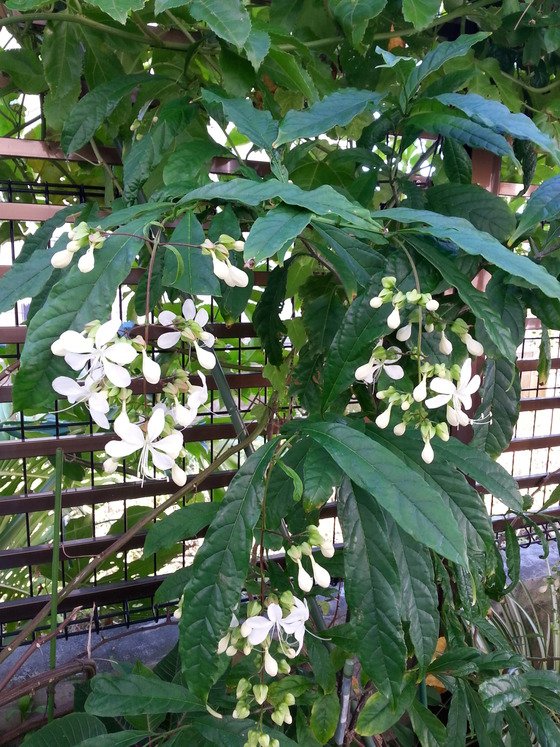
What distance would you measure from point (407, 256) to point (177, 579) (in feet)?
1.88

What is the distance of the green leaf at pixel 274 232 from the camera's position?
0.43 meters

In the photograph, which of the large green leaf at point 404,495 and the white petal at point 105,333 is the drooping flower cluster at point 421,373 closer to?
the large green leaf at point 404,495

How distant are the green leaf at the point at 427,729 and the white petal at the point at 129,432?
651 millimetres

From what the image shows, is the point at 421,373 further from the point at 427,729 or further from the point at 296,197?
the point at 427,729

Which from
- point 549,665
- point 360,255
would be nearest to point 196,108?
point 360,255

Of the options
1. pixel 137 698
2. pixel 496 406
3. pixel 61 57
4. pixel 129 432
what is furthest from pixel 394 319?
pixel 61 57

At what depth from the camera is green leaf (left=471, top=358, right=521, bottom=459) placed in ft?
2.72

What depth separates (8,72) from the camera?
929 mm

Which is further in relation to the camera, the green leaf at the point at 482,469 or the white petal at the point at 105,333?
the green leaf at the point at 482,469

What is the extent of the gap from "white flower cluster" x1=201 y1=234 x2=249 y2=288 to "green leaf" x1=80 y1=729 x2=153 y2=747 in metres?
0.61

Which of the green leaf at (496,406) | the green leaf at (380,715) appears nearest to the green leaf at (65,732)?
the green leaf at (380,715)

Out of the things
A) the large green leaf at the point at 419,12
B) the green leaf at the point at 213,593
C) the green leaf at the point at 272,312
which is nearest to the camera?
the green leaf at the point at 213,593

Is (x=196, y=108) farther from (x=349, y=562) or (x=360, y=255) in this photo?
(x=349, y=562)

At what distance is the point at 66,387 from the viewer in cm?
49
